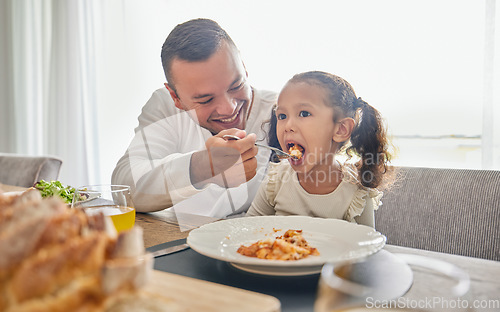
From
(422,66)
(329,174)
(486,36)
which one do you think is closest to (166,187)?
(329,174)

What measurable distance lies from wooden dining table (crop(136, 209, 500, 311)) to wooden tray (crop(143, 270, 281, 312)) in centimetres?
10

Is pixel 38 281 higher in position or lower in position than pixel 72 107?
lower

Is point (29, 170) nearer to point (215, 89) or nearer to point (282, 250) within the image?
point (215, 89)

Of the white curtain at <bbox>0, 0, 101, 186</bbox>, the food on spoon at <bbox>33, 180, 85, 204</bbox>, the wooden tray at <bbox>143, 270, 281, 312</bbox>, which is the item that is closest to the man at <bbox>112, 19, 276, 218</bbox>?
the food on spoon at <bbox>33, 180, 85, 204</bbox>

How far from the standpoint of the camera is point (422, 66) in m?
1.94

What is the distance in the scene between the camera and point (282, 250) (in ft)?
1.76

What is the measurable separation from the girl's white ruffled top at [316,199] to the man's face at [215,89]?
220 mm

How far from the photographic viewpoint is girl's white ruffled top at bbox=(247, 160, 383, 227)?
1.08 m

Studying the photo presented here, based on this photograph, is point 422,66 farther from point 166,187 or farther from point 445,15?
point 166,187

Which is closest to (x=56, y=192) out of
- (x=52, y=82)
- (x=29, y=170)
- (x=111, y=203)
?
(x=111, y=203)

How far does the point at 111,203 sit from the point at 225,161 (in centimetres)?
50

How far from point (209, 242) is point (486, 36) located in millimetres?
1737

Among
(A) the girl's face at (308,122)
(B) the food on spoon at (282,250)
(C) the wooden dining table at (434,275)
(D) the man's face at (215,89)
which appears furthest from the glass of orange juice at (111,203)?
(D) the man's face at (215,89)

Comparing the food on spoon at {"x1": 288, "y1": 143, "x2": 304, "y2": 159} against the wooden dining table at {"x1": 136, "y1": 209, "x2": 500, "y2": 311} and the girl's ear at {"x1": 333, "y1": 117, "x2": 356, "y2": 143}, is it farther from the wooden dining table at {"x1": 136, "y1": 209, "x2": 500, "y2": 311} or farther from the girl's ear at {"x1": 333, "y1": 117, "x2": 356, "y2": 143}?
the wooden dining table at {"x1": 136, "y1": 209, "x2": 500, "y2": 311}
